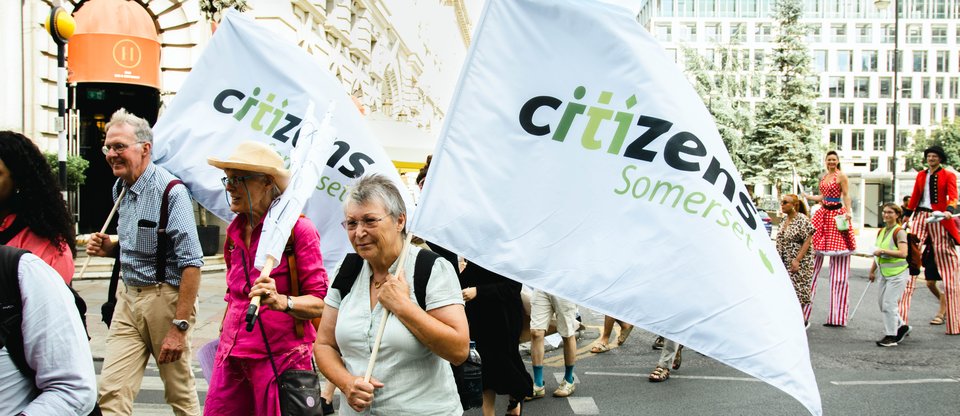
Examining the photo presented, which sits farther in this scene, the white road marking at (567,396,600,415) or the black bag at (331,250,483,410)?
the white road marking at (567,396,600,415)

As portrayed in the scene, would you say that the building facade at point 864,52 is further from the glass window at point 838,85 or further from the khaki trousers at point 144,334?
the khaki trousers at point 144,334

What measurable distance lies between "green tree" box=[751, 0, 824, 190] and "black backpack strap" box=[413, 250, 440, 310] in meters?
43.4

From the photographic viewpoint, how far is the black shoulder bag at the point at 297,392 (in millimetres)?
3404

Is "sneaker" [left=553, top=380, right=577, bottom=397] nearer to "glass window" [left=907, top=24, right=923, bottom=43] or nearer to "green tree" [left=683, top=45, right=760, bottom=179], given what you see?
"green tree" [left=683, top=45, right=760, bottom=179]

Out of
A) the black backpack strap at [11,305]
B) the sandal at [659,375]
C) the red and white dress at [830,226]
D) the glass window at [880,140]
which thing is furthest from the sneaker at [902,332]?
the glass window at [880,140]

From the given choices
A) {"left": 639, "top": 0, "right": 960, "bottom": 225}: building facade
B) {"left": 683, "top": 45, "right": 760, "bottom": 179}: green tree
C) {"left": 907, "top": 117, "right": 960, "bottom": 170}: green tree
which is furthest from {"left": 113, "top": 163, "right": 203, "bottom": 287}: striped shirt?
{"left": 639, "top": 0, "right": 960, "bottom": 225}: building facade

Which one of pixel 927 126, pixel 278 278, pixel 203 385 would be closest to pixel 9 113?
pixel 203 385

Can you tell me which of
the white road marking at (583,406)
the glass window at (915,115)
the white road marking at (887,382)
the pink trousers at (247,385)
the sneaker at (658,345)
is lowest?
the white road marking at (583,406)

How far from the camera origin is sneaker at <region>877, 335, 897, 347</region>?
8945 millimetres

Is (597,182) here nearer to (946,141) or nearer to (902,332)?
(902,332)

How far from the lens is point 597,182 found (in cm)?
315

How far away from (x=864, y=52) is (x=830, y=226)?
84.8 m

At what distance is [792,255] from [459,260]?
5133 mm

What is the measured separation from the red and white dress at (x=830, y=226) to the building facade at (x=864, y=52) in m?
75.6
